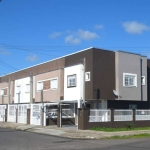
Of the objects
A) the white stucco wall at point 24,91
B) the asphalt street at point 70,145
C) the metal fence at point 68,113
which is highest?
the white stucco wall at point 24,91

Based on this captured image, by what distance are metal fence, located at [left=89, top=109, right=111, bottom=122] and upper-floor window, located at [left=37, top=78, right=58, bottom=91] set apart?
899 cm

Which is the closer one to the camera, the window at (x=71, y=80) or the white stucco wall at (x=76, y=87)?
the white stucco wall at (x=76, y=87)

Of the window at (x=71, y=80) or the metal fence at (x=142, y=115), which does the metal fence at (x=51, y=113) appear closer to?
the window at (x=71, y=80)

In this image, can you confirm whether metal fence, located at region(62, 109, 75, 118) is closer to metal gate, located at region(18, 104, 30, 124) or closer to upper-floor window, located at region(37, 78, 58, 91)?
upper-floor window, located at region(37, 78, 58, 91)

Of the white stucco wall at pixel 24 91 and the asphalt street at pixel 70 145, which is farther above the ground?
the white stucco wall at pixel 24 91

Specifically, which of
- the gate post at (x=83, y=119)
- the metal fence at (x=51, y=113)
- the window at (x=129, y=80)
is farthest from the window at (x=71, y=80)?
the gate post at (x=83, y=119)

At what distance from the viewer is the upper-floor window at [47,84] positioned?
3569 cm

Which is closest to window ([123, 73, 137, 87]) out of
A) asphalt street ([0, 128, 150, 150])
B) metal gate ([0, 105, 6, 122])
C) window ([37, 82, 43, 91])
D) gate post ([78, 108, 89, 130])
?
gate post ([78, 108, 89, 130])

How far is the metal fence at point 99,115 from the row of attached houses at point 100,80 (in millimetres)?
2430

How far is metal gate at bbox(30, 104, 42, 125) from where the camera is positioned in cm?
3203

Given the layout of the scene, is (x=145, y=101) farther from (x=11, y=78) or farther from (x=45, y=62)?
(x=11, y=78)

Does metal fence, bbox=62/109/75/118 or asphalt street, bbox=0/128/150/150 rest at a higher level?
metal fence, bbox=62/109/75/118

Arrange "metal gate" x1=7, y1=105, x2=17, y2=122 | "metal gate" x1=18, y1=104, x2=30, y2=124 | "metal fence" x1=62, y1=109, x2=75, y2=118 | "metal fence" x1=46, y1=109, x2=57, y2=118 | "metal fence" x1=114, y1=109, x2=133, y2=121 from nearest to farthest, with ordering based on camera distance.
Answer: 1. "metal fence" x1=114, y1=109, x2=133, y2=121
2. "metal fence" x1=46, y1=109, x2=57, y2=118
3. "metal fence" x1=62, y1=109, x2=75, y2=118
4. "metal gate" x1=18, y1=104, x2=30, y2=124
5. "metal gate" x1=7, y1=105, x2=17, y2=122

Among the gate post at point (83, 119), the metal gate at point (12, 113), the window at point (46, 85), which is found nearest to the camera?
the gate post at point (83, 119)
